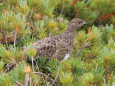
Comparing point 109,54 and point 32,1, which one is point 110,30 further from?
point 109,54

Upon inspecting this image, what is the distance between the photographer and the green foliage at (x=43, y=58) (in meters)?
2.78

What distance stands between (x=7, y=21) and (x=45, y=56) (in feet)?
1.52

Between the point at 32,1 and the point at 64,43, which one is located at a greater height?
the point at 32,1

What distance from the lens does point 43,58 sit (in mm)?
3436

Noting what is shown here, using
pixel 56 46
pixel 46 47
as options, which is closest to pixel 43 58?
pixel 46 47

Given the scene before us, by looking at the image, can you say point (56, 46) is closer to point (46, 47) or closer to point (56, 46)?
point (56, 46)

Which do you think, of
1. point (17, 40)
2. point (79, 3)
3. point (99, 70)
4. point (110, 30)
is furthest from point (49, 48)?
point (79, 3)

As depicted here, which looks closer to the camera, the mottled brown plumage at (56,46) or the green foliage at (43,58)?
the green foliage at (43,58)

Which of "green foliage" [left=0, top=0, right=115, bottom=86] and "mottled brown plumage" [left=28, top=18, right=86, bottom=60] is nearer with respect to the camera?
"green foliage" [left=0, top=0, right=115, bottom=86]

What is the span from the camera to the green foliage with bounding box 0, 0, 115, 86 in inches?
110

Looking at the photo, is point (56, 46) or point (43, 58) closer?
point (43, 58)

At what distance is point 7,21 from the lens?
11.5 feet

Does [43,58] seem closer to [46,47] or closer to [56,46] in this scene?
[46,47]

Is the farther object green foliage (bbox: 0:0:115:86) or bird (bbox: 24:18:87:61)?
bird (bbox: 24:18:87:61)
